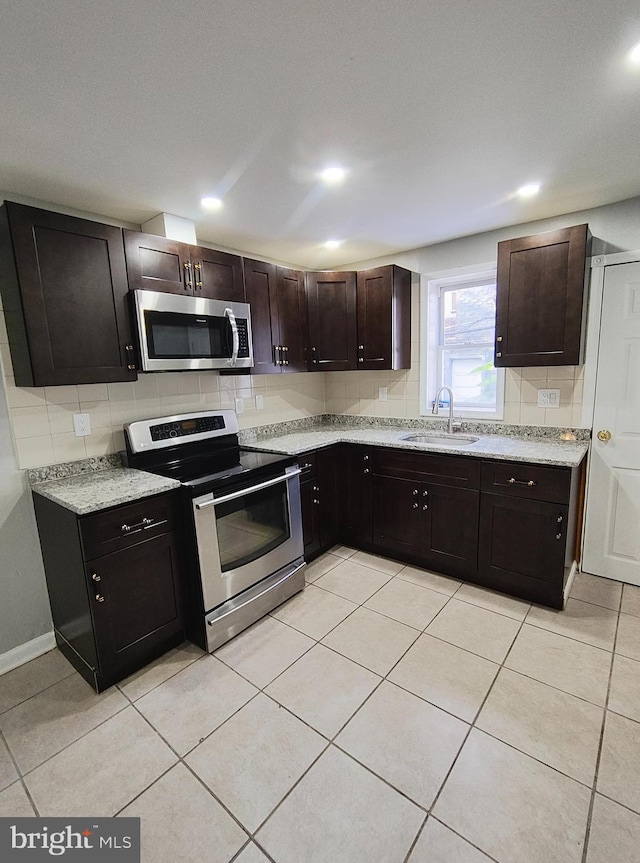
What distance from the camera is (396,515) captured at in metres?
2.96

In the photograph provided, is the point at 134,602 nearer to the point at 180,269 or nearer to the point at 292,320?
the point at 180,269

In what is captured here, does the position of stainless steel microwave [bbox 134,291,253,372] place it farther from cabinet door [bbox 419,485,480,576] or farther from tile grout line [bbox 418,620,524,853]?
tile grout line [bbox 418,620,524,853]

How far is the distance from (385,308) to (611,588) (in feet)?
8.22

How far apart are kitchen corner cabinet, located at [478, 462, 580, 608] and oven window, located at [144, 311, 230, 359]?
1866mm

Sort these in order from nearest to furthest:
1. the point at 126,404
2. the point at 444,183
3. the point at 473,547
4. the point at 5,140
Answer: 1. the point at 5,140
2. the point at 444,183
3. the point at 126,404
4. the point at 473,547

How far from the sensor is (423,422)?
3389 millimetres

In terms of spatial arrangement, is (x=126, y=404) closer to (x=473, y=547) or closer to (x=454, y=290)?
(x=473, y=547)

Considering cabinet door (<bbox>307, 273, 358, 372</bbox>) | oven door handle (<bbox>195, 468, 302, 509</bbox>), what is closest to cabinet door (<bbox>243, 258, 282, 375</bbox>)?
cabinet door (<bbox>307, 273, 358, 372</bbox>)

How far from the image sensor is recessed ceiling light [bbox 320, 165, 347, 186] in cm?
190

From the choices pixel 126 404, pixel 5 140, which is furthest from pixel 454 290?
pixel 5 140

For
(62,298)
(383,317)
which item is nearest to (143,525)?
(62,298)

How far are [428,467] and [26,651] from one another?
258 centimetres

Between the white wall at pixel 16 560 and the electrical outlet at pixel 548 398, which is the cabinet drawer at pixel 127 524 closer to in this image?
the white wall at pixel 16 560

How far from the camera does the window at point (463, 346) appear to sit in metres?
3.07
